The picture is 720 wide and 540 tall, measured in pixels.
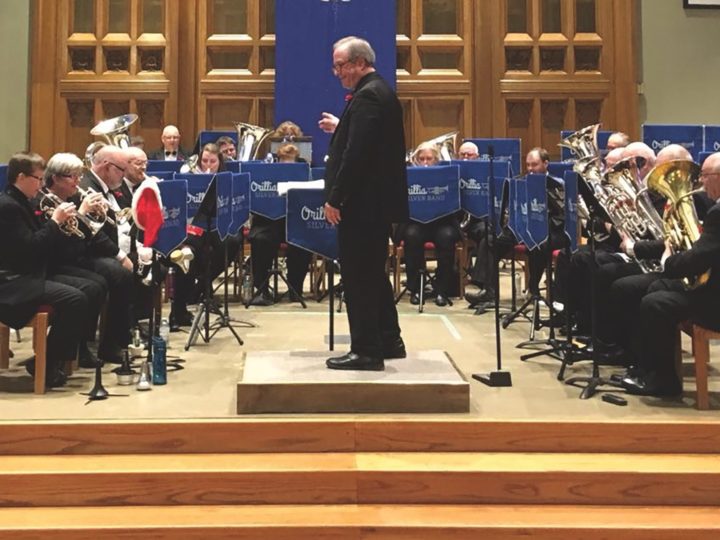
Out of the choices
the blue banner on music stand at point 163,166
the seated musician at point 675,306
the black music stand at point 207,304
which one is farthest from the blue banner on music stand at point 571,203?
the blue banner on music stand at point 163,166

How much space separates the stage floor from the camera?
151 inches

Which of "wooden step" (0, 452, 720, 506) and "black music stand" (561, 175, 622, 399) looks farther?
"black music stand" (561, 175, 622, 399)

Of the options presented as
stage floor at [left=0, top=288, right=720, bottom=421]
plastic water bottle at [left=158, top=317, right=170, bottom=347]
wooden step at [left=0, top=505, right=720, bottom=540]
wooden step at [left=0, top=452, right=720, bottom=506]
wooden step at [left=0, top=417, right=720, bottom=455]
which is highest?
plastic water bottle at [left=158, top=317, right=170, bottom=347]

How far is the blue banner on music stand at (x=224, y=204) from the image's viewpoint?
563 centimetres

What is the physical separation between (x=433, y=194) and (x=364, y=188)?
9.45 ft

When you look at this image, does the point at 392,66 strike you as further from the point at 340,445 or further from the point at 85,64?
the point at 340,445

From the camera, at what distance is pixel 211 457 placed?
359cm

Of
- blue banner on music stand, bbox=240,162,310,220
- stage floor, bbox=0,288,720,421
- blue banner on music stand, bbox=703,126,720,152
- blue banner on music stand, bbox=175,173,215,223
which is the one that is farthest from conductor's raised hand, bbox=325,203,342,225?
blue banner on music stand, bbox=703,126,720,152

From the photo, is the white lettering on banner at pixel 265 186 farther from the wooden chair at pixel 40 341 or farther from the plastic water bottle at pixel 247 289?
the wooden chair at pixel 40 341

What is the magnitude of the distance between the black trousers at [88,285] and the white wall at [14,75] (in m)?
5.80

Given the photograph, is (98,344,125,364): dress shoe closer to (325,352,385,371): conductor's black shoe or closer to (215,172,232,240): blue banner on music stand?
(215,172,232,240): blue banner on music stand

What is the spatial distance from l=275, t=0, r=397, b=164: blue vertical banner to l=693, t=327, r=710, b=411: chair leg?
19.6 ft

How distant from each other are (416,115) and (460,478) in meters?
7.21

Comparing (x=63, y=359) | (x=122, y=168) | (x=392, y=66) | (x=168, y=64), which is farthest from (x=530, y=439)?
(x=168, y=64)
